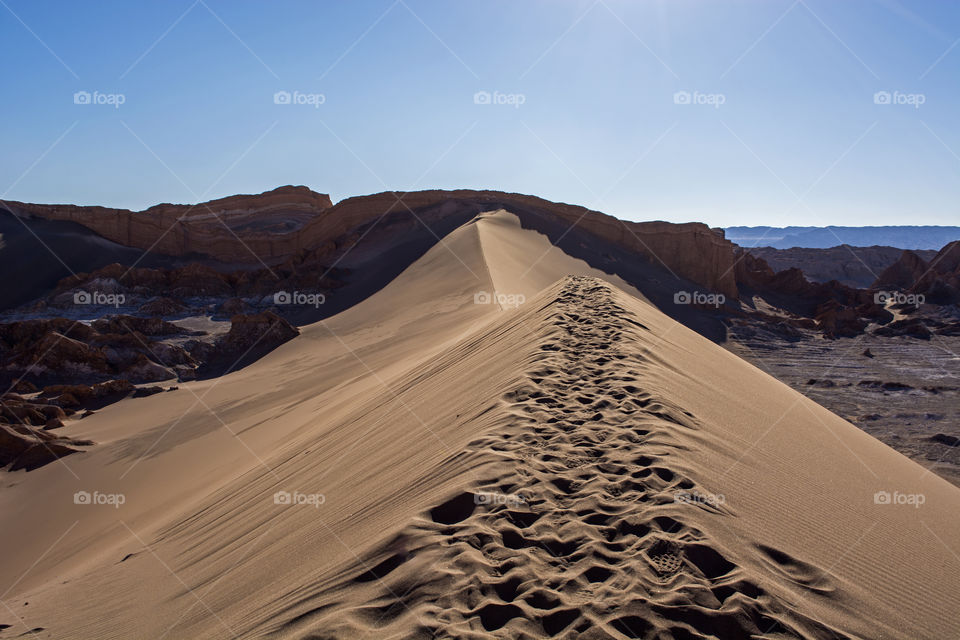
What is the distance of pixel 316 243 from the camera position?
30.2 meters

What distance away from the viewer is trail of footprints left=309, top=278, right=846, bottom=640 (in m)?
2.19

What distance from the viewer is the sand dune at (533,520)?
2.34m

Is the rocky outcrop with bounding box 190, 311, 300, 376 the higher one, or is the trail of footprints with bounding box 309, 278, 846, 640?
the rocky outcrop with bounding box 190, 311, 300, 376

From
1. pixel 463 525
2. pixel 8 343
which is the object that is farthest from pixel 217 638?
pixel 8 343

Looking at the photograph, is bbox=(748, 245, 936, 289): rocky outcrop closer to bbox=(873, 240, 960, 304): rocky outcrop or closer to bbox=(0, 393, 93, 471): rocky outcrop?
bbox=(873, 240, 960, 304): rocky outcrop

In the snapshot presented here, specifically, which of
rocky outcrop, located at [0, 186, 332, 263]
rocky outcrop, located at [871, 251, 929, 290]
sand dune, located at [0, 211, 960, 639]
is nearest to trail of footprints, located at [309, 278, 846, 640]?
sand dune, located at [0, 211, 960, 639]

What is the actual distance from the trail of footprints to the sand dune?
0.03 ft

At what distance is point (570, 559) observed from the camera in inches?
100

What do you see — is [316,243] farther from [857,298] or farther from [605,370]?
[857,298]

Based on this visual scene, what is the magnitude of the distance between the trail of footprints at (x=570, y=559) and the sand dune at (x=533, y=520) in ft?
0.03

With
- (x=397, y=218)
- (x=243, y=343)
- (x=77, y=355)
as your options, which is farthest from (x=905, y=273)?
(x=77, y=355)

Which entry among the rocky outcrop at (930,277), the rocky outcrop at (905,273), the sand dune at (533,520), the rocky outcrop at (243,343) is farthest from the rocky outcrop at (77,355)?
the rocky outcrop at (905,273)

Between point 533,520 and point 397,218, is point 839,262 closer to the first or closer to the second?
point 397,218

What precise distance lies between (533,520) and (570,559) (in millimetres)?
341
